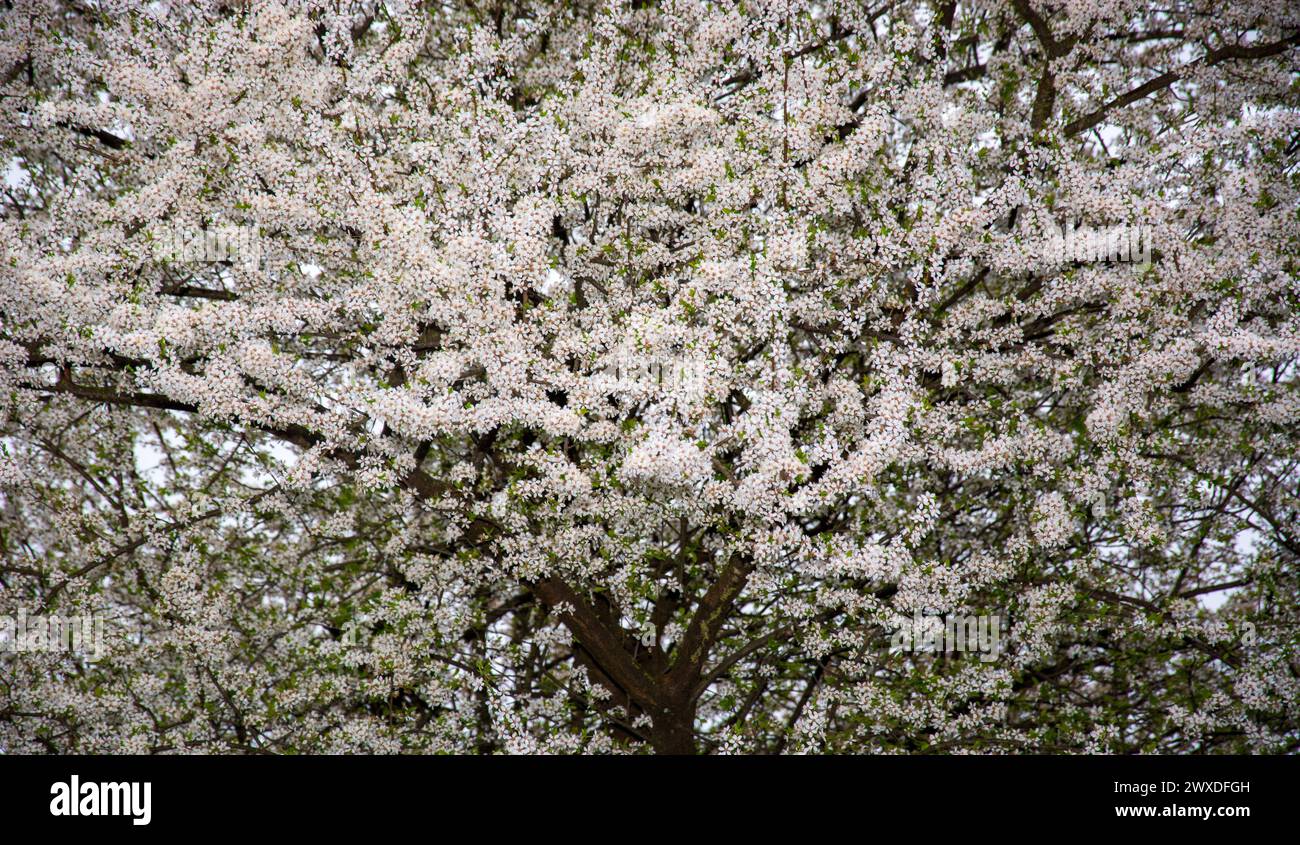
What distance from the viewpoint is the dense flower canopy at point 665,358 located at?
34.9ft

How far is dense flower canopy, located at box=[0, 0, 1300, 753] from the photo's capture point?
10.6 metres

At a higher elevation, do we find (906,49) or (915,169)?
(906,49)

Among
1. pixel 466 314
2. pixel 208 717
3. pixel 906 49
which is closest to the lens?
pixel 466 314

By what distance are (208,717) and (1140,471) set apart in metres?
10.3

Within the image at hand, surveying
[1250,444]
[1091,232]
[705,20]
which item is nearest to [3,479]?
[705,20]

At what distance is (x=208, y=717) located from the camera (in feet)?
41.0

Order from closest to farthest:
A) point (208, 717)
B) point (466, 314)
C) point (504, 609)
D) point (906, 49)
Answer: point (466, 314), point (906, 49), point (208, 717), point (504, 609)

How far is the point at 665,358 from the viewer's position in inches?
409

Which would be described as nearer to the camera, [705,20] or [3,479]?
[3,479]

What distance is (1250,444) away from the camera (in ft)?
39.1

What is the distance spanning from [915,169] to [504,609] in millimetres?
6999
